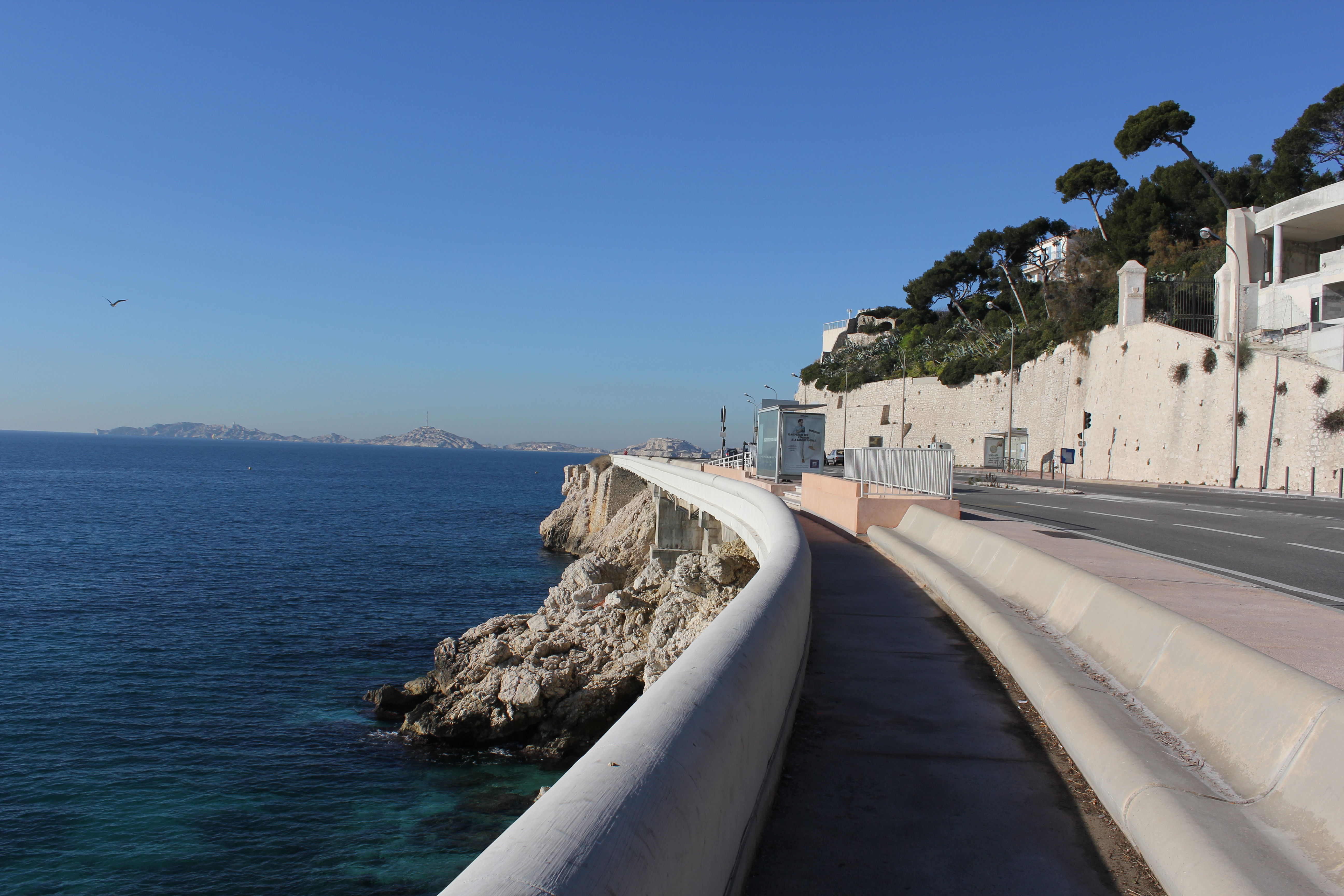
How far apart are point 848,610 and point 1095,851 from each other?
14.7 feet

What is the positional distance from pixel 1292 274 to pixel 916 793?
42.8 meters

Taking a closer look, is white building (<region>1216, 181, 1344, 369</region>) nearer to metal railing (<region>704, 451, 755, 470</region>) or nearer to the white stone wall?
the white stone wall

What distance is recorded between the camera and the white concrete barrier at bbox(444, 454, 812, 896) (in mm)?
1838

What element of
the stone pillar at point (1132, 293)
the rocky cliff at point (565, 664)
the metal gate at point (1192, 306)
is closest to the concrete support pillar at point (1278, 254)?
the metal gate at point (1192, 306)

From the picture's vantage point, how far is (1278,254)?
1393 inches

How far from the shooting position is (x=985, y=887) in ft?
10.3

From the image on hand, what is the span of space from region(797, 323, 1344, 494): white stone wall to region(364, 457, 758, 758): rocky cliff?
22.5m

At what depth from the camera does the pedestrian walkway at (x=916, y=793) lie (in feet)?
10.5

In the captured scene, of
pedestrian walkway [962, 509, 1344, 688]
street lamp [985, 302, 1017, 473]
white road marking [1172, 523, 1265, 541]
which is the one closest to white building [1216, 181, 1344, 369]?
street lamp [985, 302, 1017, 473]

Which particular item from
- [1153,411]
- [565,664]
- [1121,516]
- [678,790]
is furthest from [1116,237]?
[678,790]

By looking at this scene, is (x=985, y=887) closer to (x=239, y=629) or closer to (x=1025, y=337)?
(x=239, y=629)

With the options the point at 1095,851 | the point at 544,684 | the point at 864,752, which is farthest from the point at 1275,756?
the point at 544,684

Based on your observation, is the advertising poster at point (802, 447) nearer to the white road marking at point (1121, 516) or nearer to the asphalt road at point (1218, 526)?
the asphalt road at point (1218, 526)

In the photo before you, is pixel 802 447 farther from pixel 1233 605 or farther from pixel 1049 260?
pixel 1049 260
